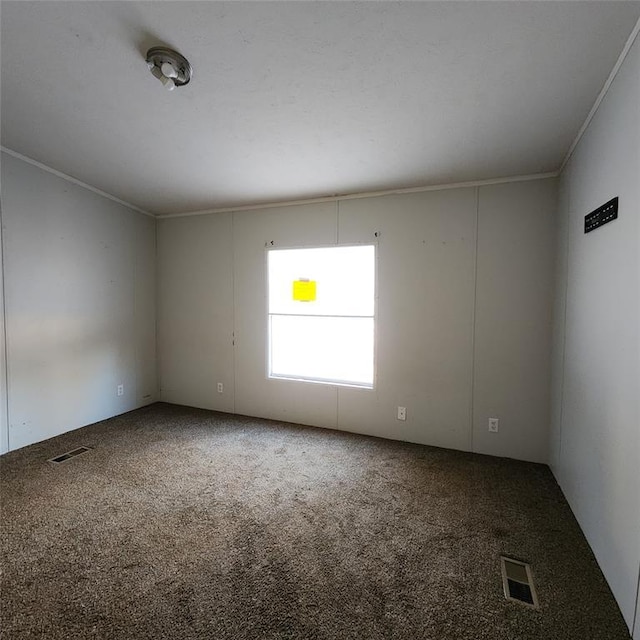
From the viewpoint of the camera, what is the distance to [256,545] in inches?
74.5

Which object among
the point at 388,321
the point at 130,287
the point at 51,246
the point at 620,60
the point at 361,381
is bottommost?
the point at 361,381

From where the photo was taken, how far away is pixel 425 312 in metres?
3.18

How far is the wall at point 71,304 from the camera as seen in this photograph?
302 cm

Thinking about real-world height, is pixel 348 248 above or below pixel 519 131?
below

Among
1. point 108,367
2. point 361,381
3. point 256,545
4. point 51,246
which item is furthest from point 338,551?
point 51,246

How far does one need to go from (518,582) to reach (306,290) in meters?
2.79

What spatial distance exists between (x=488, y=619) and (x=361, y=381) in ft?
7.17

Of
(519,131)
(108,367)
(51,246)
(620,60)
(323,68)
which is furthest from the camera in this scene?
(108,367)

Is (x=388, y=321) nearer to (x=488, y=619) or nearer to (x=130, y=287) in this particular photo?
(x=488, y=619)

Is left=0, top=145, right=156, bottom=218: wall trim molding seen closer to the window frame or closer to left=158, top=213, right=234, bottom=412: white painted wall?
left=158, top=213, right=234, bottom=412: white painted wall

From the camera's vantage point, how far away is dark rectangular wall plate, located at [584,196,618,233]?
1660mm

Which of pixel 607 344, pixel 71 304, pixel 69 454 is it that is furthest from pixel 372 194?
pixel 69 454

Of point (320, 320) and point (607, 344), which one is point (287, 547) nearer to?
point (607, 344)

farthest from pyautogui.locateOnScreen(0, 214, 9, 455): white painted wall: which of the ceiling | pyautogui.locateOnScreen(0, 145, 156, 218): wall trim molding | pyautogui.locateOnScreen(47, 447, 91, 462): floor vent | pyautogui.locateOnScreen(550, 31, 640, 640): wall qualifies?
pyautogui.locateOnScreen(550, 31, 640, 640): wall
